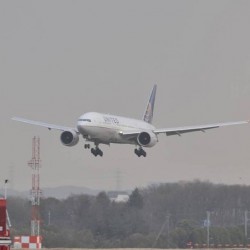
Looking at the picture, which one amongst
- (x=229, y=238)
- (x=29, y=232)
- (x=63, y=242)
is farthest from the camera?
(x=229, y=238)

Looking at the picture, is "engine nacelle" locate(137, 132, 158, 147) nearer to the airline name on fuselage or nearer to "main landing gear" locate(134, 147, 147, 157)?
the airline name on fuselage

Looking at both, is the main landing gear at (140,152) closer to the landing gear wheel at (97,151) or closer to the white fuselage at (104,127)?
the white fuselage at (104,127)

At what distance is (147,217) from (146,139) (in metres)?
13.7

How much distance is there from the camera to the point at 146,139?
318 feet

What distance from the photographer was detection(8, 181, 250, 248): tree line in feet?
273

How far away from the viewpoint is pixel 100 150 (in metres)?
100

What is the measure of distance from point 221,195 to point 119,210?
15.4 m

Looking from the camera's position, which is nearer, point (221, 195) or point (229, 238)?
point (229, 238)

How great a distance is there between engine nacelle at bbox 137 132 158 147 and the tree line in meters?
8.11

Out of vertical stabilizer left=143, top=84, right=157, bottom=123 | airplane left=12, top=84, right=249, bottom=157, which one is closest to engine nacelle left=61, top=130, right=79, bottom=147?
airplane left=12, top=84, right=249, bottom=157

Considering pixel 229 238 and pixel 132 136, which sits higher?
pixel 132 136

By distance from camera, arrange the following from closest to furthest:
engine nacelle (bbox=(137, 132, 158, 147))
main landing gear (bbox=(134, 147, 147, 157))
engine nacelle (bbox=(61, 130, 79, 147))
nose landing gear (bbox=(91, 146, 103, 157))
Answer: engine nacelle (bbox=(137, 132, 158, 147)) < engine nacelle (bbox=(61, 130, 79, 147)) < nose landing gear (bbox=(91, 146, 103, 157)) < main landing gear (bbox=(134, 147, 147, 157))

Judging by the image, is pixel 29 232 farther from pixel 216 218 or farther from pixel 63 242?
pixel 216 218

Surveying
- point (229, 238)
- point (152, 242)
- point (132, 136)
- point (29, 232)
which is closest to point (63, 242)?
point (29, 232)
